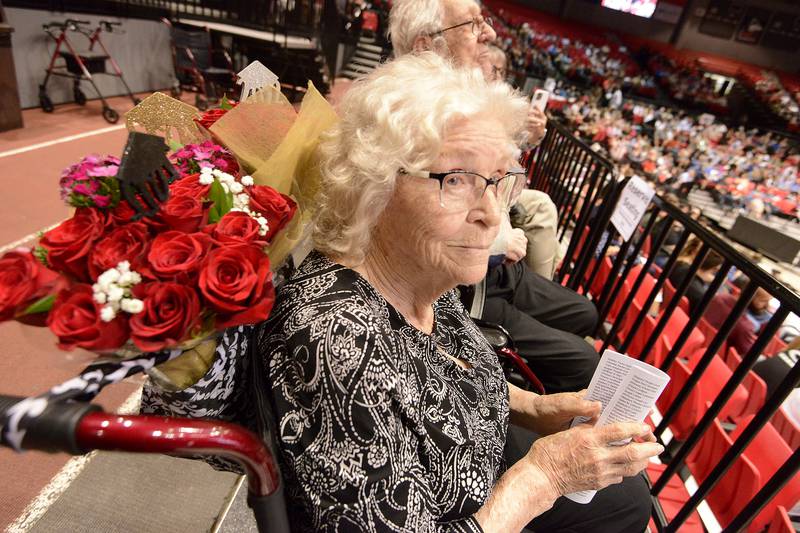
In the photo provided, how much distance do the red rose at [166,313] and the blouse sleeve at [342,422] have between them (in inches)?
9.5

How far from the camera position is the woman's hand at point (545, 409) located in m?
1.40

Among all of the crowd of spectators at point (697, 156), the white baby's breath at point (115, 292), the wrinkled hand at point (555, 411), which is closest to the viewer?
the white baby's breath at point (115, 292)

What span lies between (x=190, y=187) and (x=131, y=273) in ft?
0.75

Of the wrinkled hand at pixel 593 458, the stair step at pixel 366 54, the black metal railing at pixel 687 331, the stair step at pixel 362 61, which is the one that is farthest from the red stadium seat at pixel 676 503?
the stair step at pixel 366 54

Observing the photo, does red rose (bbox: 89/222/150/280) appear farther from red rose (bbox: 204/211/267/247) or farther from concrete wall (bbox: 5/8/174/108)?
concrete wall (bbox: 5/8/174/108)

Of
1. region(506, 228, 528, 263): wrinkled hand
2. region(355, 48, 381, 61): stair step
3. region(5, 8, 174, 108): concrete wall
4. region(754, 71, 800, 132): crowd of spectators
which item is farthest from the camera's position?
region(754, 71, 800, 132): crowd of spectators

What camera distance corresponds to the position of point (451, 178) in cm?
103

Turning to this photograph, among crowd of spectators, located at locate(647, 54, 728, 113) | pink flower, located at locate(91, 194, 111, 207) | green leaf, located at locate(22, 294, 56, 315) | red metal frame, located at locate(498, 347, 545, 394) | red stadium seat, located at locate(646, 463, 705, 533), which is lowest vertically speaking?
red stadium seat, located at locate(646, 463, 705, 533)

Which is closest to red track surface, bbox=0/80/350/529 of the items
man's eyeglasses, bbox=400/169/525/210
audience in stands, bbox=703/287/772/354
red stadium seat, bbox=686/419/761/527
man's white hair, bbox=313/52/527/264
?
man's white hair, bbox=313/52/527/264

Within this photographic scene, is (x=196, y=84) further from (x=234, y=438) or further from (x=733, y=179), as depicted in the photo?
(x=733, y=179)

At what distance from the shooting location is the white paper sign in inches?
91.6

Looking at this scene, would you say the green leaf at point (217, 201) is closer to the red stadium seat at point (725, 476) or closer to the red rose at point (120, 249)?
the red rose at point (120, 249)

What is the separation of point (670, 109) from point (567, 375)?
66.3ft

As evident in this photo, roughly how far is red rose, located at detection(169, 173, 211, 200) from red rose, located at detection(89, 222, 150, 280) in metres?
0.10
